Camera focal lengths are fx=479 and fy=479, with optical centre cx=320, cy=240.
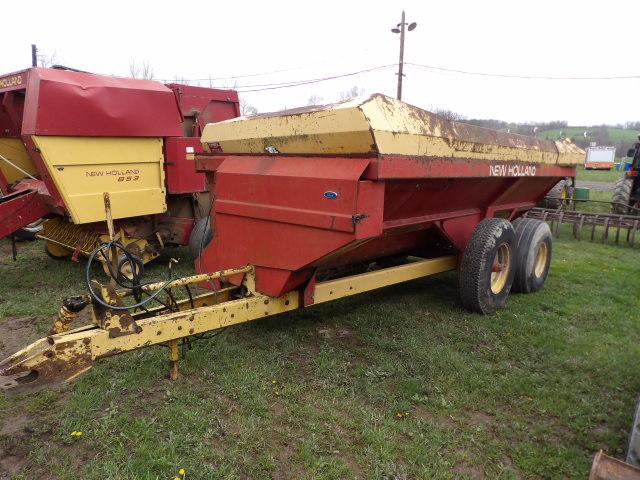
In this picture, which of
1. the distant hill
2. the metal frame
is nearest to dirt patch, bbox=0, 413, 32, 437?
the metal frame

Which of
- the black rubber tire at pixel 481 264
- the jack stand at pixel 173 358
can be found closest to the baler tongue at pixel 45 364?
the jack stand at pixel 173 358

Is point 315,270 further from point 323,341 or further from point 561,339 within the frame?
point 561,339

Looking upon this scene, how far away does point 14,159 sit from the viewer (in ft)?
21.1

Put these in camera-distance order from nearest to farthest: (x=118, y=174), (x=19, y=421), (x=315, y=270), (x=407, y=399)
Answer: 1. (x=19, y=421)
2. (x=407, y=399)
3. (x=315, y=270)
4. (x=118, y=174)

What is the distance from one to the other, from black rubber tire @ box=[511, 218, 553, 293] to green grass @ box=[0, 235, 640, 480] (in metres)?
0.72

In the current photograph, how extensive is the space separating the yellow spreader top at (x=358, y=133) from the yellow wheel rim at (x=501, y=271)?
1054mm

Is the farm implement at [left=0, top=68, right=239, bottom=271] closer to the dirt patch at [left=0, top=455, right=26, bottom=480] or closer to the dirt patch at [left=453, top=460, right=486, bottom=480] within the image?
the dirt patch at [left=0, top=455, right=26, bottom=480]

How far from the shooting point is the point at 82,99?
4957 mm

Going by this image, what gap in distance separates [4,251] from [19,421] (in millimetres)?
5659

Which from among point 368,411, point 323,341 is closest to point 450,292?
point 323,341

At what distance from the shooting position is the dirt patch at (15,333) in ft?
13.0

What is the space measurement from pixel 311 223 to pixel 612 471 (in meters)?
2.08

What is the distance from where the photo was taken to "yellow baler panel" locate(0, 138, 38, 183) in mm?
6379

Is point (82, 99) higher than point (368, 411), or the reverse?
point (82, 99)
